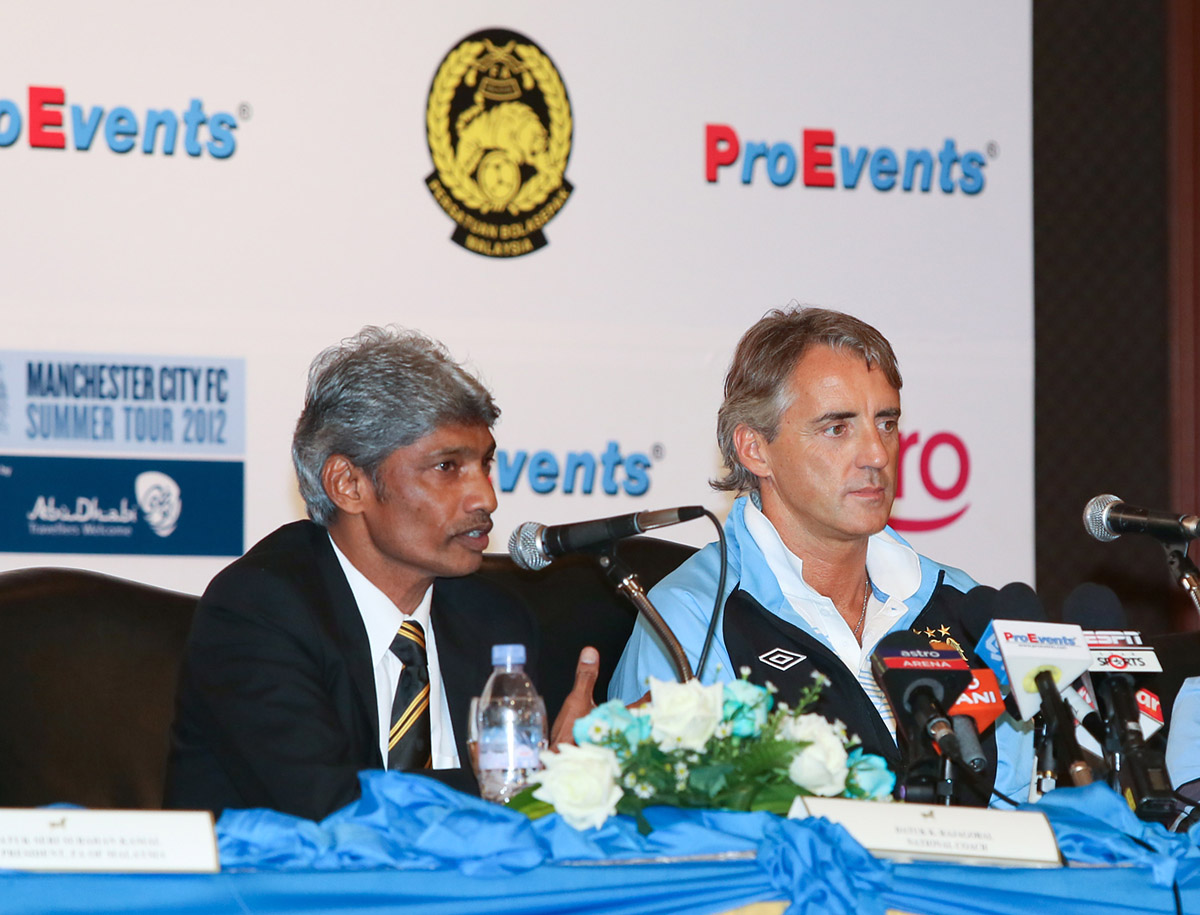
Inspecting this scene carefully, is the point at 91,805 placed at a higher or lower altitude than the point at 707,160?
lower

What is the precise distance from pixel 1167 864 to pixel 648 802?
0.55 meters

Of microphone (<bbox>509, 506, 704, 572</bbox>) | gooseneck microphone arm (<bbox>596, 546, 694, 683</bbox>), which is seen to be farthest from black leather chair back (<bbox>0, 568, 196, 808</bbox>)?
gooseneck microphone arm (<bbox>596, 546, 694, 683</bbox>)

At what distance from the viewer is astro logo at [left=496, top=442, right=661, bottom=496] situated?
3.47 metres

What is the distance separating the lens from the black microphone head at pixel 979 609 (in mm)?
1883

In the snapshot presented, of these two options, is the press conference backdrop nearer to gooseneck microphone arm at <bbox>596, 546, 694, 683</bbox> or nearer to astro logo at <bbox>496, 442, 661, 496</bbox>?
astro logo at <bbox>496, 442, 661, 496</bbox>

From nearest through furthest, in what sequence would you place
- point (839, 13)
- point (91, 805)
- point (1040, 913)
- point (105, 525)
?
point (1040, 913), point (91, 805), point (105, 525), point (839, 13)

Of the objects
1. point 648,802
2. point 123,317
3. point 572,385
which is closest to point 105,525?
point 123,317

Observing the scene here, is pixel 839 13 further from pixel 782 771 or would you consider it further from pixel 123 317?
pixel 782 771

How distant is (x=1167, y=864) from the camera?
158 centimetres

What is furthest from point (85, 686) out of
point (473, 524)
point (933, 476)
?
point (933, 476)

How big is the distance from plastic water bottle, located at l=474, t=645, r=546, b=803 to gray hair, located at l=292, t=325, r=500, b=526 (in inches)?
25.0

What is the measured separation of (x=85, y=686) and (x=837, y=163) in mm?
2174

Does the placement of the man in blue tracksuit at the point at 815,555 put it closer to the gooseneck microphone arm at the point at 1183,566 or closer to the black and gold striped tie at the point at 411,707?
the black and gold striped tie at the point at 411,707

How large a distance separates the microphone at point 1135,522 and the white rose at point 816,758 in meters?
0.73
